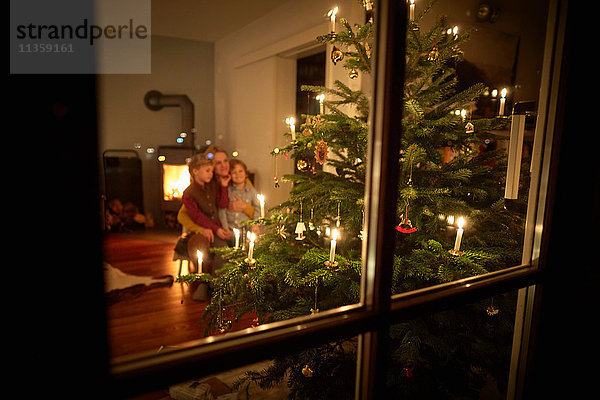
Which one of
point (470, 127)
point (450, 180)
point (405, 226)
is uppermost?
point (470, 127)

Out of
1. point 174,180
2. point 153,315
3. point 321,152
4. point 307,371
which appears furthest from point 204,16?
point 307,371

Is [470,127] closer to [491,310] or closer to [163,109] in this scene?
[491,310]

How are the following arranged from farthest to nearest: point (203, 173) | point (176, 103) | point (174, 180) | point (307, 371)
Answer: point (176, 103), point (174, 180), point (203, 173), point (307, 371)

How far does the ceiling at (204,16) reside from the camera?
4.43 metres

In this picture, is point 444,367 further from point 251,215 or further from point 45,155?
point 251,215

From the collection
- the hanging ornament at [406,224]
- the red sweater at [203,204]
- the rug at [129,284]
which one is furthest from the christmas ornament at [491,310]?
the rug at [129,284]

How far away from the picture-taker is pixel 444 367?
1479 millimetres

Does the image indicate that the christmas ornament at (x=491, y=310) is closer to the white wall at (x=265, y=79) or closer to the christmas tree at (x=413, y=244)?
the christmas tree at (x=413, y=244)

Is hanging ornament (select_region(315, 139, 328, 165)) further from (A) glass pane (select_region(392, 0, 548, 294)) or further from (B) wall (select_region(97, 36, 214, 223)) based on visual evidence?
(B) wall (select_region(97, 36, 214, 223))

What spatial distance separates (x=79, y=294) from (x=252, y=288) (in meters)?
1.09

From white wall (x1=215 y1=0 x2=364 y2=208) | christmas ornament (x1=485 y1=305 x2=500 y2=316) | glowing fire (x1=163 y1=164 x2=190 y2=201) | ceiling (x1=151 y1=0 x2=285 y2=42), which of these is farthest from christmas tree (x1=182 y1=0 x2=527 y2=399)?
glowing fire (x1=163 y1=164 x2=190 y2=201)

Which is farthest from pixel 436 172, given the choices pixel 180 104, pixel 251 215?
pixel 180 104

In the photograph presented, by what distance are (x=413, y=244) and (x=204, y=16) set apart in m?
4.60

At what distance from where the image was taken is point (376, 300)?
62 cm
